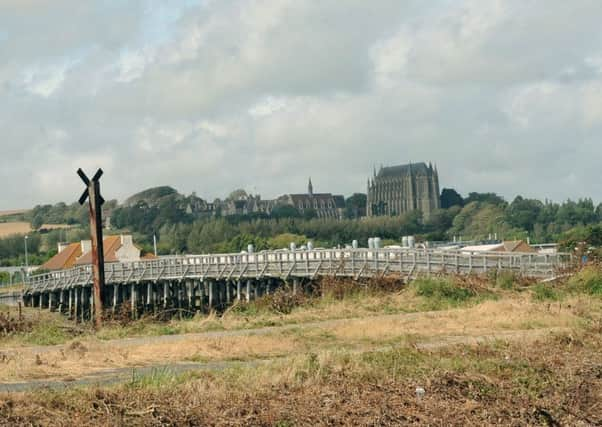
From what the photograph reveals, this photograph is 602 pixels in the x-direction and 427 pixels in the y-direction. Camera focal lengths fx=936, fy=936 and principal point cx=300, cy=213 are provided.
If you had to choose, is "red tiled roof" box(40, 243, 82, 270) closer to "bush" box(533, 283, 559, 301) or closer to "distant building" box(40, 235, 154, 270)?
"distant building" box(40, 235, 154, 270)

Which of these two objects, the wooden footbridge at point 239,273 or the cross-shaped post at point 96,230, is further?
the wooden footbridge at point 239,273

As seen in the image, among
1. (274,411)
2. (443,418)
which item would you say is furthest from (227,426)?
(443,418)

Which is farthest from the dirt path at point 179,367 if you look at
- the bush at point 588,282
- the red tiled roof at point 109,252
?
the red tiled roof at point 109,252

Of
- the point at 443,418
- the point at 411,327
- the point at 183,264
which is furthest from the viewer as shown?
the point at 183,264

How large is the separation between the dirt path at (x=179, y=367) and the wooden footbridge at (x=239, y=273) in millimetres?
10708

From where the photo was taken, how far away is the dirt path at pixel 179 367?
12.6 meters

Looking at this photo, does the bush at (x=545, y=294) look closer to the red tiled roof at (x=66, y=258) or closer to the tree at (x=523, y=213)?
the red tiled roof at (x=66, y=258)

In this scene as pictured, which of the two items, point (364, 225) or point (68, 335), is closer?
point (68, 335)

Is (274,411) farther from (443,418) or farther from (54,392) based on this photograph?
(54,392)

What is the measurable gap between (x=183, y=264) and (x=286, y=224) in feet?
375

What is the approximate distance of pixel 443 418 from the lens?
10.8 meters

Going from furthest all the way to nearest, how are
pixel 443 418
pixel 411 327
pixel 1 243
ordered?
pixel 1 243 < pixel 411 327 < pixel 443 418

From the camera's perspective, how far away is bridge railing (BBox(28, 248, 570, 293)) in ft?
127

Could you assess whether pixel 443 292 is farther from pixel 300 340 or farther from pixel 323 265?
pixel 323 265
